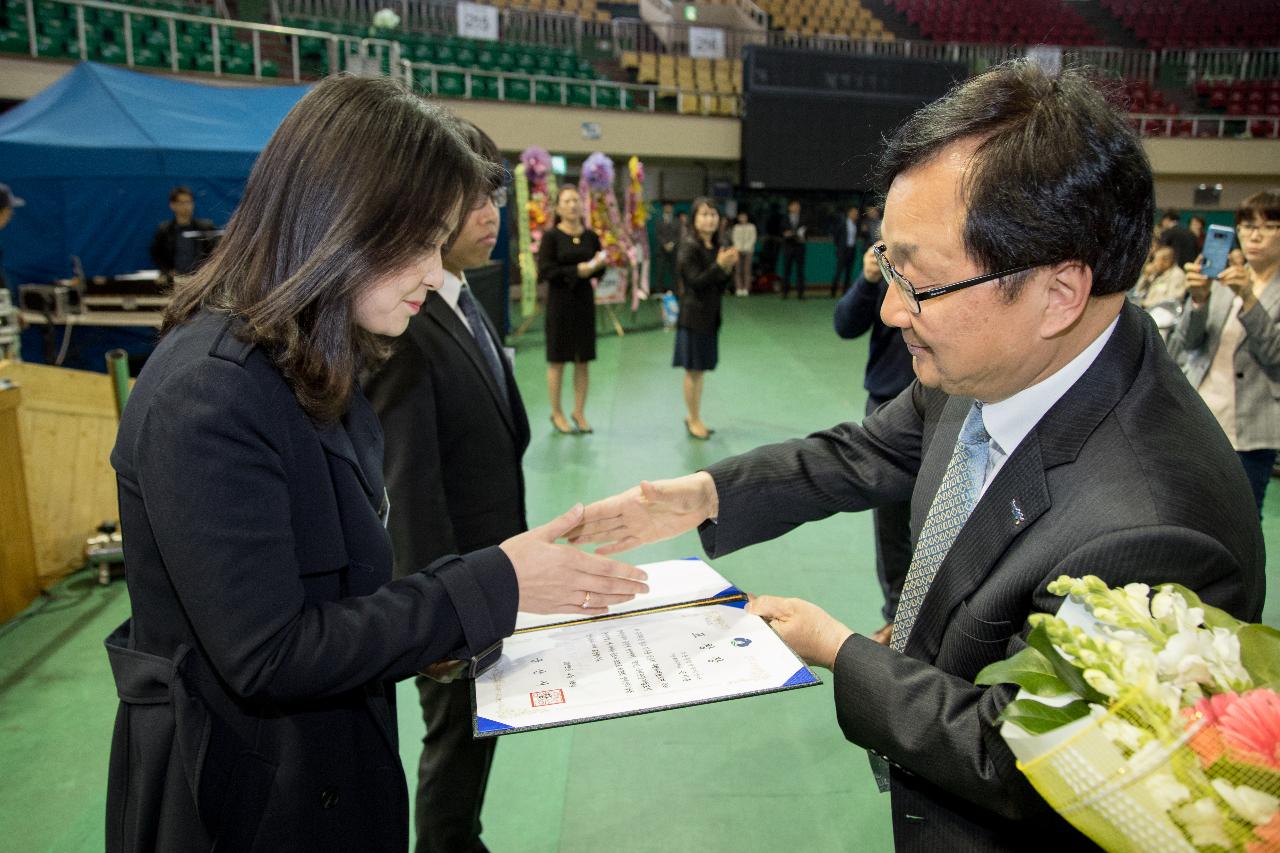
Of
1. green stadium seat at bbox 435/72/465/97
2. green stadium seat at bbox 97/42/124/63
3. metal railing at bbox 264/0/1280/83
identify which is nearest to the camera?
green stadium seat at bbox 97/42/124/63

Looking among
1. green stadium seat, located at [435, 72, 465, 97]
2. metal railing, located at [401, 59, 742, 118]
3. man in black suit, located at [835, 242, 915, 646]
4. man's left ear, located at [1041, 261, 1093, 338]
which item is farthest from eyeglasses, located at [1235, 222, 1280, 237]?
green stadium seat, located at [435, 72, 465, 97]

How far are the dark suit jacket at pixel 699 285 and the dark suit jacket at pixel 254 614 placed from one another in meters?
5.28

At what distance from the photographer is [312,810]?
1.22 meters

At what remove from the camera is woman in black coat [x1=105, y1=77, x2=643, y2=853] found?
102 cm

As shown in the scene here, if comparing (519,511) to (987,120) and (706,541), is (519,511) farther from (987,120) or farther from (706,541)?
(987,120)

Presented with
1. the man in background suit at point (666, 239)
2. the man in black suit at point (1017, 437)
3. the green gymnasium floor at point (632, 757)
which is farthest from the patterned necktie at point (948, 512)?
the man in background suit at point (666, 239)

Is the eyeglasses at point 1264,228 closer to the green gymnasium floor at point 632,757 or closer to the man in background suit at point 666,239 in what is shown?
the green gymnasium floor at point 632,757

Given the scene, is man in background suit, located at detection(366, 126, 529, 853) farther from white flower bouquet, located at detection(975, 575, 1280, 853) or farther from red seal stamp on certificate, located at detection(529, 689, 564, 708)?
white flower bouquet, located at detection(975, 575, 1280, 853)

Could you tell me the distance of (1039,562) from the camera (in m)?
1.06

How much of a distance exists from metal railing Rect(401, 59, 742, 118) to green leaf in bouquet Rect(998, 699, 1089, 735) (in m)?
12.7

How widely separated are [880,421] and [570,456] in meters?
4.46

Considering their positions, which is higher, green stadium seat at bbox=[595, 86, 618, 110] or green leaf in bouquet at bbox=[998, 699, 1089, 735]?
green stadium seat at bbox=[595, 86, 618, 110]

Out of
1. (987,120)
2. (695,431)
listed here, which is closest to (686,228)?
(695,431)

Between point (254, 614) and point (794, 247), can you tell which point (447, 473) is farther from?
point (794, 247)
